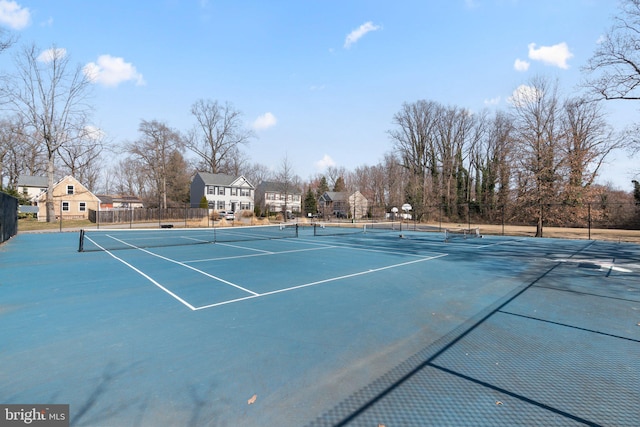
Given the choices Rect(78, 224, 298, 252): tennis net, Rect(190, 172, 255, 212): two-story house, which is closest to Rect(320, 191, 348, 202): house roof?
Rect(190, 172, 255, 212): two-story house

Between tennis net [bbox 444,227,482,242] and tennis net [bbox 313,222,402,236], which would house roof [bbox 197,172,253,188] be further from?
tennis net [bbox 444,227,482,242]

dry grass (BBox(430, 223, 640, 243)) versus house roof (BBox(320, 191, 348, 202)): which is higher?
house roof (BBox(320, 191, 348, 202))

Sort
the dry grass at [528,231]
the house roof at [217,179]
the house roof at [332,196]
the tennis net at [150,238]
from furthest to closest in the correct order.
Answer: the house roof at [332,196]
the house roof at [217,179]
the dry grass at [528,231]
the tennis net at [150,238]

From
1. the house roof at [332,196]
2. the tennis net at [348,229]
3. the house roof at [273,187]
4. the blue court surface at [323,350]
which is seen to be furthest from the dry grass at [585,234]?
the house roof at [332,196]

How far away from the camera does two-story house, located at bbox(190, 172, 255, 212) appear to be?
54.7 m

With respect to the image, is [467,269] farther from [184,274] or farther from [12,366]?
[12,366]

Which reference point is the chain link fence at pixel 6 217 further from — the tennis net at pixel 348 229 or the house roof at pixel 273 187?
the house roof at pixel 273 187
